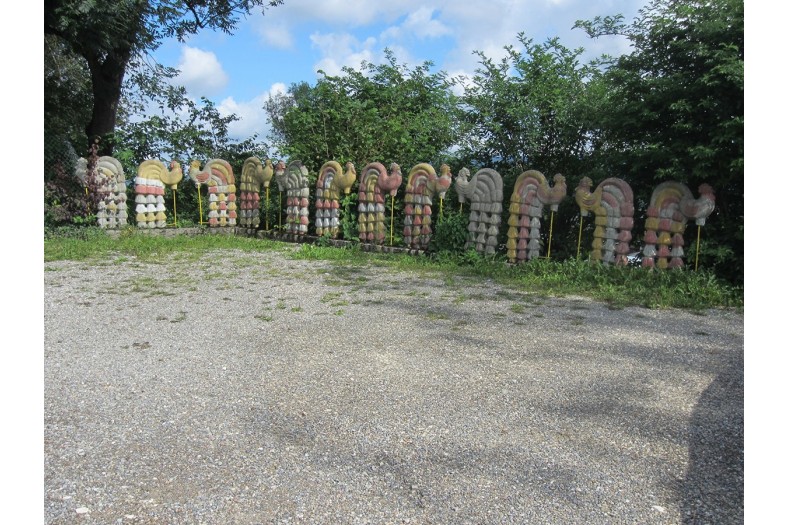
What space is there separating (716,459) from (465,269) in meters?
5.71

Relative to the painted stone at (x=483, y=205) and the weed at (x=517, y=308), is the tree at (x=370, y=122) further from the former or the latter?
the weed at (x=517, y=308)

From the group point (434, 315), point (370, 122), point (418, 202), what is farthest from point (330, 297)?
point (370, 122)

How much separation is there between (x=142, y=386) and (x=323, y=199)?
25.3 ft

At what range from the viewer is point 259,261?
9.32 metres

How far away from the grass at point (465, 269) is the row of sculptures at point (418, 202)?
378 millimetres

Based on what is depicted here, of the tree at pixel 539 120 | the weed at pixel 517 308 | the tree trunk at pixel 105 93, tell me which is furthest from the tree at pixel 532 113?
the tree trunk at pixel 105 93

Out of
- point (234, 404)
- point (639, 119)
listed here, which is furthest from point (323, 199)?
point (234, 404)

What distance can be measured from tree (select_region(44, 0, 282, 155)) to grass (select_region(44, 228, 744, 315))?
13.4 feet

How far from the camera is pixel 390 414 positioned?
3.41 meters

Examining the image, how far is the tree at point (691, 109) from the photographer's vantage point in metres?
6.88

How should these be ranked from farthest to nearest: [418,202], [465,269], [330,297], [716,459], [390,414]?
[418,202]
[465,269]
[330,297]
[390,414]
[716,459]

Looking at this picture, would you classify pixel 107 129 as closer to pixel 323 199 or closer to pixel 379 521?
pixel 323 199

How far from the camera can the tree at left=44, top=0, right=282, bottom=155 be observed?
39.2 ft

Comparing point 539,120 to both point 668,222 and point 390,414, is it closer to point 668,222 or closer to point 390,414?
point 668,222
